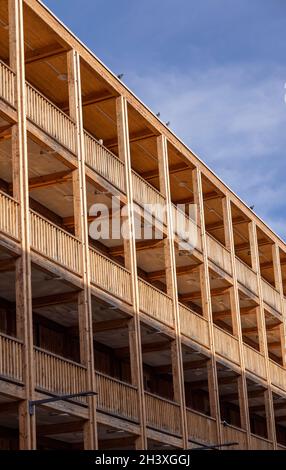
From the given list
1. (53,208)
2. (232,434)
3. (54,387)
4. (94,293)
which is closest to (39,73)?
(53,208)

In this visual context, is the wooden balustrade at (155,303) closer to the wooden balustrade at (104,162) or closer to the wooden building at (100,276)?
the wooden building at (100,276)

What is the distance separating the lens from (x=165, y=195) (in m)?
44.1

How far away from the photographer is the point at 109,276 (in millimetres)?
37594

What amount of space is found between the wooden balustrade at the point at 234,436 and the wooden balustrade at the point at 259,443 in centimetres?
86

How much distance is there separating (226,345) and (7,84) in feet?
61.2

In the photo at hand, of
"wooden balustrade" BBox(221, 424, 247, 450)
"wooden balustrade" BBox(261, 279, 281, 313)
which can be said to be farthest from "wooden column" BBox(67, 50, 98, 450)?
"wooden balustrade" BBox(261, 279, 281, 313)

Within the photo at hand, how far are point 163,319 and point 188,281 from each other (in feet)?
27.8

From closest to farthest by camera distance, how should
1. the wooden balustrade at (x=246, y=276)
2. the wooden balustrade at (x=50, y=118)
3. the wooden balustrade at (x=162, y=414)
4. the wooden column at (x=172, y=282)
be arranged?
the wooden balustrade at (x=50, y=118)
the wooden balustrade at (x=162, y=414)
the wooden column at (x=172, y=282)
the wooden balustrade at (x=246, y=276)

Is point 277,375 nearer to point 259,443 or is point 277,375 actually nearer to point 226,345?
point 259,443

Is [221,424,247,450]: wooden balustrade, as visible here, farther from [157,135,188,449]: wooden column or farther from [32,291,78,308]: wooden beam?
[32,291,78,308]: wooden beam

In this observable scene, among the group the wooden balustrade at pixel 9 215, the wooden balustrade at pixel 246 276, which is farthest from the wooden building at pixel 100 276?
the wooden balustrade at pixel 246 276

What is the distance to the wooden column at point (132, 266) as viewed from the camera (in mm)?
37969

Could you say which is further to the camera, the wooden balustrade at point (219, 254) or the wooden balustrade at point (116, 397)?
the wooden balustrade at point (219, 254)

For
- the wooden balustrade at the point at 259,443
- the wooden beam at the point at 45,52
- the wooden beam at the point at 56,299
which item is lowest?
the wooden balustrade at the point at 259,443
